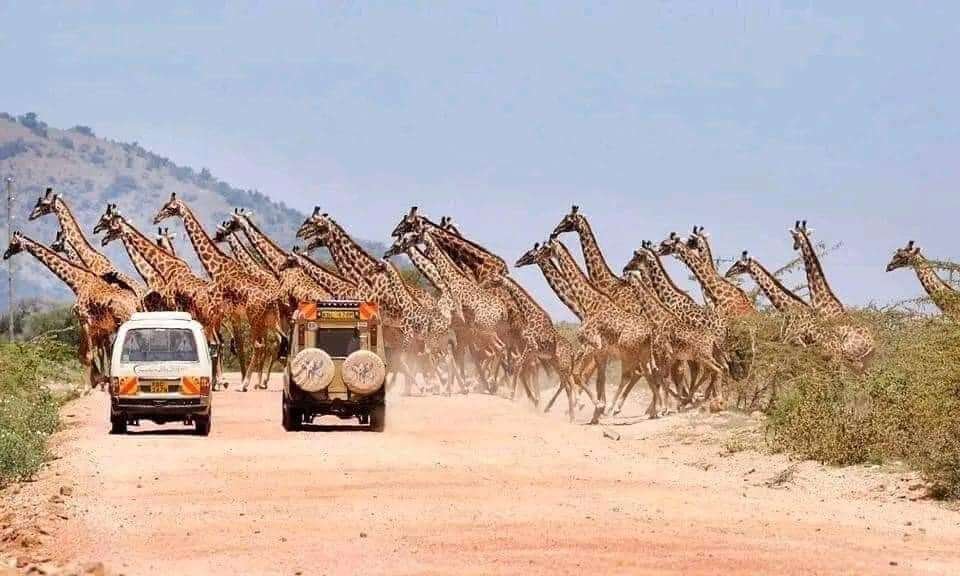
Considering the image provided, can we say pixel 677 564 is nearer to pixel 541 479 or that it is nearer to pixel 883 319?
pixel 541 479

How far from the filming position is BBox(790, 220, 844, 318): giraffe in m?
30.0

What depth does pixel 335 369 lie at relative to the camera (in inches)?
912

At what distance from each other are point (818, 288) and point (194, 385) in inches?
490

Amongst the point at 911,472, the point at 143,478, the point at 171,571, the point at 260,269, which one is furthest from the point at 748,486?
the point at 260,269

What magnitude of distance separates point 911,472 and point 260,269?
2201 cm

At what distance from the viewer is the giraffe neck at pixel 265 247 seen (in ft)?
129

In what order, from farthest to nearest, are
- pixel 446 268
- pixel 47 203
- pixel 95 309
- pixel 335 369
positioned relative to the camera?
pixel 47 203
pixel 95 309
pixel 446 268
pixel 335 369

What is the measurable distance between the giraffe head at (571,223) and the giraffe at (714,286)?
5.11ft

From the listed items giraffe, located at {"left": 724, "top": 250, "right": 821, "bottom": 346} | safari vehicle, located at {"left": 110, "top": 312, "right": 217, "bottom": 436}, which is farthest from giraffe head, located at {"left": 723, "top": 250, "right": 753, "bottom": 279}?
safari vehicle, located at {"left": 110, "top": 312, "right": 217, "bottom": 436}

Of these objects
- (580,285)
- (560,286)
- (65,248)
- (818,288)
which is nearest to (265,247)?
(65,248)

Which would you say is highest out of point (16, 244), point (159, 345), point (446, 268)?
point (16, 244)

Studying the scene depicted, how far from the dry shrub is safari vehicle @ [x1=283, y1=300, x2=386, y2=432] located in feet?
16.7

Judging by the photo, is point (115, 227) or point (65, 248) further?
point (65, 248)

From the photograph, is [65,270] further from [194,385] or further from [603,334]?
[194,385]
